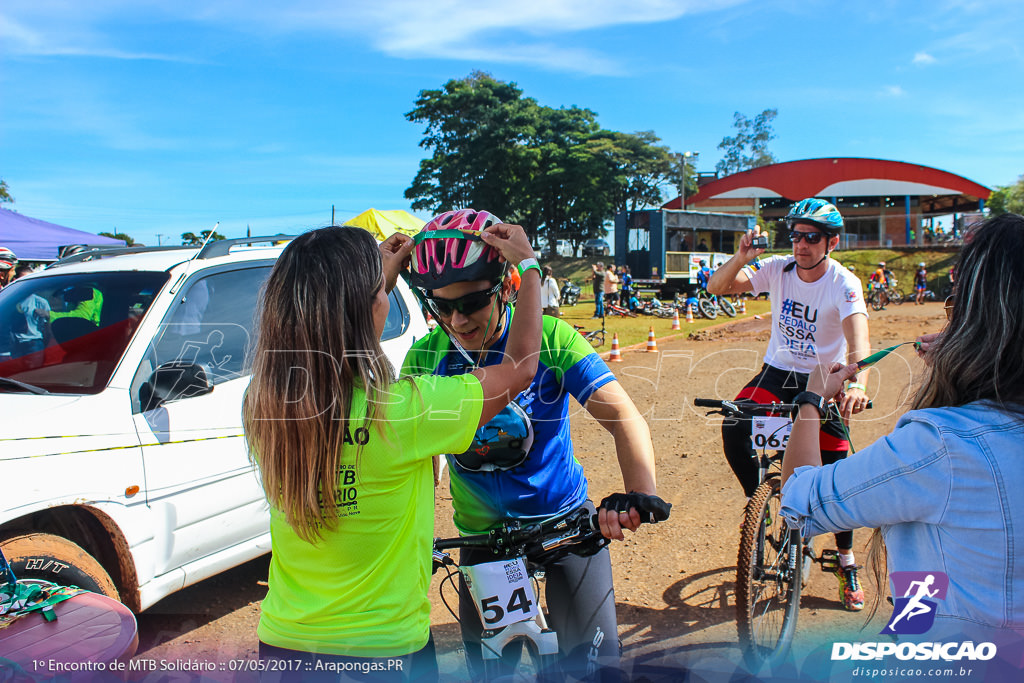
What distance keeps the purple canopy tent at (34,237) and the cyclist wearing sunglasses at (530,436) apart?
12.0 metres

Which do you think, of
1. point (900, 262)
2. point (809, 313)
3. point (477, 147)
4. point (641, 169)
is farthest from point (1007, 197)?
point (809, 313)

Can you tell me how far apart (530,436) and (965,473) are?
121cm

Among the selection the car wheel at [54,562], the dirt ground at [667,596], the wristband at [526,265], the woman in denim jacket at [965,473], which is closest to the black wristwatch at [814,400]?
the dirt ground at [667,596]

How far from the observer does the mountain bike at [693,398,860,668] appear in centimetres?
319

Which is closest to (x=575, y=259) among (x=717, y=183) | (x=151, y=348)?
(x=717, y=183)

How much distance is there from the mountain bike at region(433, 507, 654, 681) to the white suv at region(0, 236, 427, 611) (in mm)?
1887

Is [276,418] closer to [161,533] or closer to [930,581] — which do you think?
[930,581]

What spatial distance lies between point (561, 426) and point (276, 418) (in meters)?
1.04

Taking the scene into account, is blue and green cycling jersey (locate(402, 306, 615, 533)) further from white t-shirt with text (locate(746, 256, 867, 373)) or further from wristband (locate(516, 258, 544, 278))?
white t-shirt with text (locate(746, 256, 867, 373))

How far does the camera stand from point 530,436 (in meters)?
2.17

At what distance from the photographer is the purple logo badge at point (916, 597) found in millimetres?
1450

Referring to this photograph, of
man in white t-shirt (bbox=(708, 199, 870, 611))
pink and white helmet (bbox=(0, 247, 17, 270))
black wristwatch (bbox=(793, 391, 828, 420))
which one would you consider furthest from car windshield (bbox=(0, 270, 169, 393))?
pink and white helmet (bbox=(0, 247, 17, 270))

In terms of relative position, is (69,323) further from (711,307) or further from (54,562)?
(711,307)

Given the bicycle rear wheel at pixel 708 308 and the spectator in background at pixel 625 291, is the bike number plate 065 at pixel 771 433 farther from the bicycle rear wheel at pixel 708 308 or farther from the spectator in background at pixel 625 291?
the spectator in background at pixel 625 291
